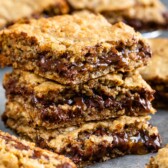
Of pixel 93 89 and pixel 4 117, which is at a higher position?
pixel 93 89

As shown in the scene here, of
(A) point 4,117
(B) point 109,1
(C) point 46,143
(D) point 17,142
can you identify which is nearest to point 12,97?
(A) point 4,117

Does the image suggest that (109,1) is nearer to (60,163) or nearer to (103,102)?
(103,102)

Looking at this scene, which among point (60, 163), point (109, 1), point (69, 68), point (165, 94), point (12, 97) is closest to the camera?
point (60, 163)

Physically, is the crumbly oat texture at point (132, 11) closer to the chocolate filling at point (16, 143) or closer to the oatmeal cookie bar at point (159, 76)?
the oatmeal cookie bar at point (159, 76)

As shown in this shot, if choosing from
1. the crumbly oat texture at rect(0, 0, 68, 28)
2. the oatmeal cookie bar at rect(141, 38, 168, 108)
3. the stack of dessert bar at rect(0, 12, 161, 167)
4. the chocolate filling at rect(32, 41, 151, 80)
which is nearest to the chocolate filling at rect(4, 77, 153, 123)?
the stack of dessert bar at rect(0, 12, 161, 167)

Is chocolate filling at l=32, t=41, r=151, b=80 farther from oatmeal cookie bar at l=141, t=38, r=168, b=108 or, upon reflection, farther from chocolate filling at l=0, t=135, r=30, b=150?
oatmeal cookie bar at l=141, t=38, r=168, b=108

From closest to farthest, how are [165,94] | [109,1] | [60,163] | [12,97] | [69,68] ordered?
[60,163] < [69,68] < [12,97] < [165,94] < [109,1]

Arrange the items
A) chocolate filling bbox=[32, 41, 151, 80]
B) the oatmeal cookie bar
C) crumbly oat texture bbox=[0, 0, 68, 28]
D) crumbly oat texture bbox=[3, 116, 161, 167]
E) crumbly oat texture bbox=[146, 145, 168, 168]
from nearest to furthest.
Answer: crumbly oat texture bbox=[146, 145, 168, 168], chocolate filling bbox=[32, 41, 151, 80], crumbly oat texture bbox=[3, 116, 161, 167], the oatmeal cookie bar, crumbly oat texture bbox=[0, 0, 68, 28]
